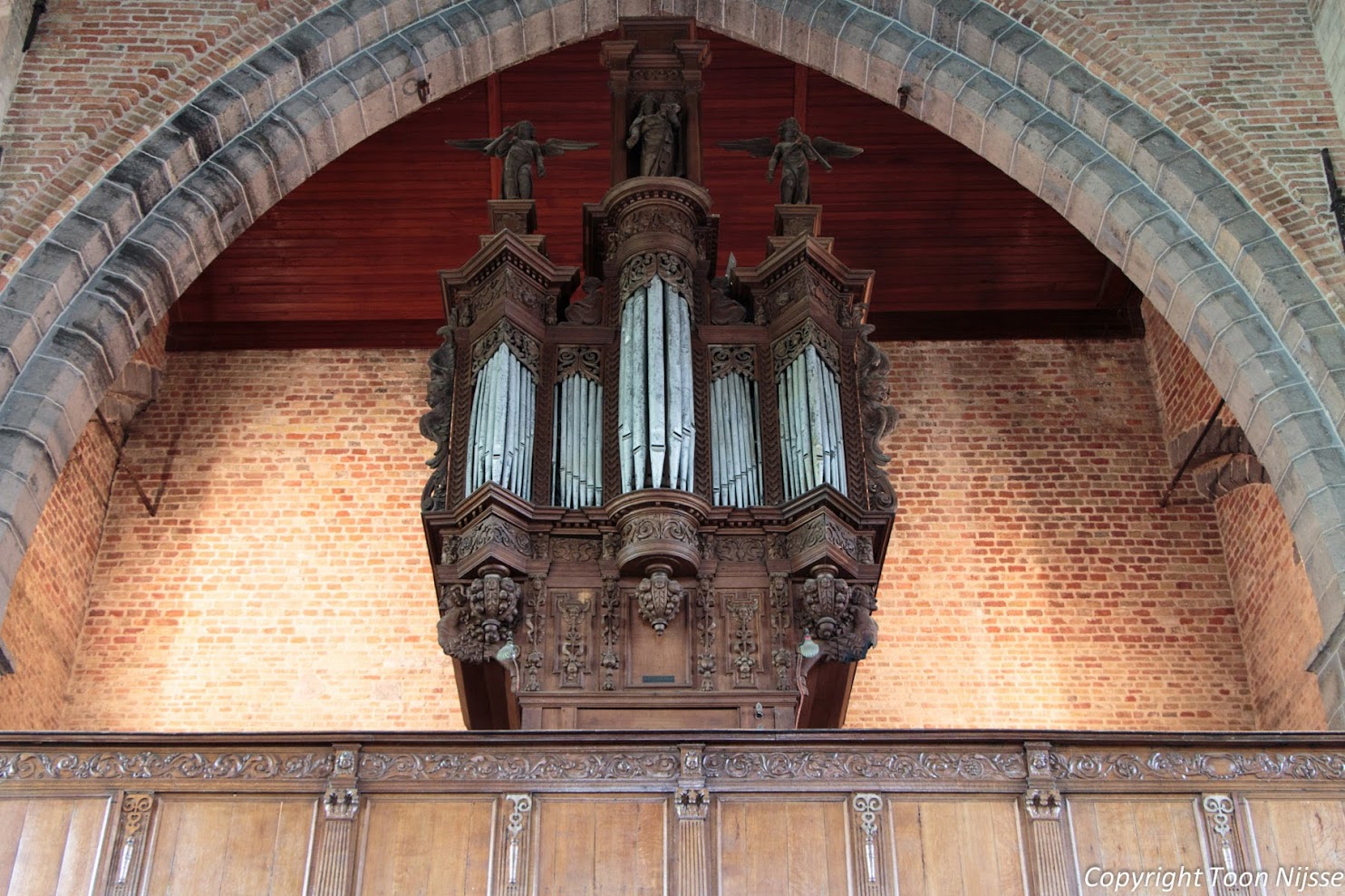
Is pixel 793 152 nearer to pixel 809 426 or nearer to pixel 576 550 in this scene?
pixel 809 426

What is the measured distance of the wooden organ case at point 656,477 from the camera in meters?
9.32

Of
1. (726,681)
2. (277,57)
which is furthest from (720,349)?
(277,57)

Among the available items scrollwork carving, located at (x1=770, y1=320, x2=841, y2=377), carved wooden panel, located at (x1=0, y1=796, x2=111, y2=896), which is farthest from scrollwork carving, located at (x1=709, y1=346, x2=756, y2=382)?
carved wooden panel, located at (x1=0, y1=796, x2=111, y2=896)

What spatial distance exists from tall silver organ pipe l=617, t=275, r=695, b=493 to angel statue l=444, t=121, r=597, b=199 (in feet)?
5.07

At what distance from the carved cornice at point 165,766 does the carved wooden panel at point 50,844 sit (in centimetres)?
13

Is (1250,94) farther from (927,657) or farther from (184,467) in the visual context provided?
(184,467)

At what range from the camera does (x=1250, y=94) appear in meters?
10.6

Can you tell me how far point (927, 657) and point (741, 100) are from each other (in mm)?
4911

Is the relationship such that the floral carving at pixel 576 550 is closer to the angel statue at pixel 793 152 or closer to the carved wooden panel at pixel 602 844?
the carved wooden panel at pixel 602 844


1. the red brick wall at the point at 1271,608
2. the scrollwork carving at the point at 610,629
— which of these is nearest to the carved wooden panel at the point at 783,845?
the scrollwork carving at the point at 610,629

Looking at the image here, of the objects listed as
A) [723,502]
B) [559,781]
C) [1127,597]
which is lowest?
[559,781]

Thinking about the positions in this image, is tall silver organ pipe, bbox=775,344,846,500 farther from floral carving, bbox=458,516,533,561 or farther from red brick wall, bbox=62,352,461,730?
red brick wall, bbox=62,352,461,730

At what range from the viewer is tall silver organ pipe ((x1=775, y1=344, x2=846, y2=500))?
385 inches

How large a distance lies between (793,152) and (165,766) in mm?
6458
